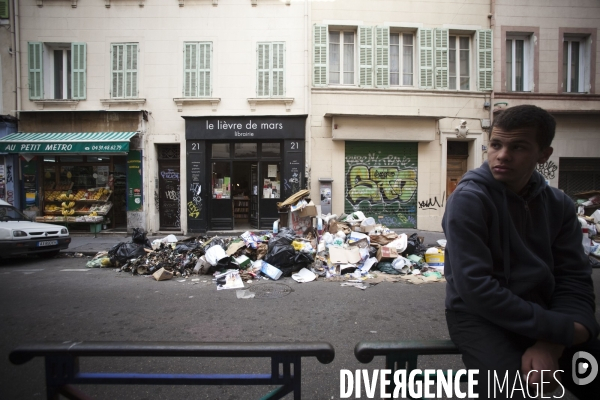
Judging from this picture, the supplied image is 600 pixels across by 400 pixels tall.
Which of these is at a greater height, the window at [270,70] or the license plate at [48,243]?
the window at [270,70]

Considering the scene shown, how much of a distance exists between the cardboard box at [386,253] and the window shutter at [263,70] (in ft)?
23.9

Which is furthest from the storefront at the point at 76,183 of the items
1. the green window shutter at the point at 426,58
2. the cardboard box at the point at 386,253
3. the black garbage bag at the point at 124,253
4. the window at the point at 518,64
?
the window at the point at 518,64

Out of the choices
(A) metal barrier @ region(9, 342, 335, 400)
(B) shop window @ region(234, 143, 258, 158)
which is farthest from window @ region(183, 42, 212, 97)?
(A) metal barrier @ region(9, 342, 335, 400)

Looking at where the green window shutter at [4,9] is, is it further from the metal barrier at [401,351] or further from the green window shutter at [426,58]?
the metal barrier at [401,351]

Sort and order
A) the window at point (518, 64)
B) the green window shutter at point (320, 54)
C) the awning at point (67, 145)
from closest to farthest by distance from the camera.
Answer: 1. the awning at point (67, 145)
2. the green window shutter at point (320, 54)
3. the window at point (518, 64)

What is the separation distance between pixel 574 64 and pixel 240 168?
13509mm

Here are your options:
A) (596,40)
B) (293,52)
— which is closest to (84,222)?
(293,52)

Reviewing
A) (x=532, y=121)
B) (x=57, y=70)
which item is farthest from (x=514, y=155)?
(x=57, y=70)

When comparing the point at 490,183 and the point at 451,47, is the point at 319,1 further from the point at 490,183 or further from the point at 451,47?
the point at 490,183

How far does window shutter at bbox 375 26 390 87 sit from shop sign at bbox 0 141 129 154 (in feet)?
30.7

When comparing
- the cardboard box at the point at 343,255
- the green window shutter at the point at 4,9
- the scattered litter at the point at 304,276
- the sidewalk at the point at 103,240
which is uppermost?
the green window shutter at the point at 4,9

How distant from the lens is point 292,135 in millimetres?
10945

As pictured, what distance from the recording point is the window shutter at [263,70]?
10977 mm

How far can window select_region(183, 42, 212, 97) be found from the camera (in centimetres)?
1098
